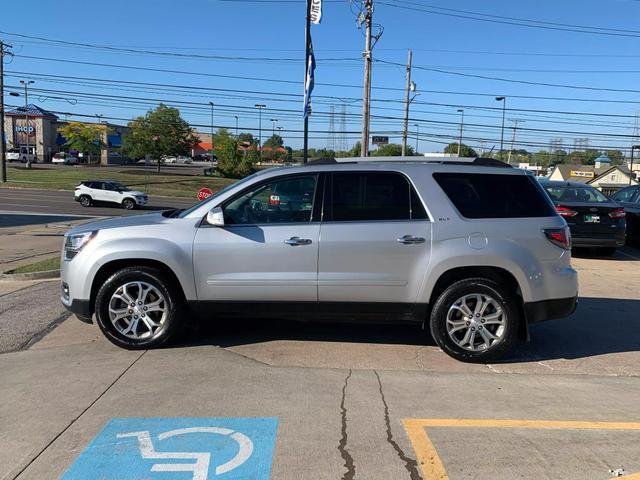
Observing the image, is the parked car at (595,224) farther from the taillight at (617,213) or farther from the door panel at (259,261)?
the door panel at (259,261)

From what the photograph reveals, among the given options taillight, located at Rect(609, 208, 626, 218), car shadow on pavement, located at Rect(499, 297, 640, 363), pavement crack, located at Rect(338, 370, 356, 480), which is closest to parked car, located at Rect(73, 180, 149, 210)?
taillight, located at Rect(609, 208, 626, 218)

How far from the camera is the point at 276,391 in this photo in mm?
4277

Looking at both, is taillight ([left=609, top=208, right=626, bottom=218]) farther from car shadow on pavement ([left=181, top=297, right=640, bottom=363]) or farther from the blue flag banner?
the blue flag banner

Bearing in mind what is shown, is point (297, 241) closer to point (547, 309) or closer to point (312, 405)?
point (312, 405)

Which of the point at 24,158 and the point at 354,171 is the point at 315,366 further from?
the point at 24,158

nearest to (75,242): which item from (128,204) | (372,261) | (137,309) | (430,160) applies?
(137,309)

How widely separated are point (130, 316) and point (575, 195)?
423 inches

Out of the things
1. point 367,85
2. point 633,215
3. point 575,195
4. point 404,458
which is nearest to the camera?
point 404,458

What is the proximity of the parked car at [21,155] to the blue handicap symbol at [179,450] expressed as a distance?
89207 millimetres

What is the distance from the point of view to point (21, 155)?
287 ft

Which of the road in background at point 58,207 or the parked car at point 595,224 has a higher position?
the parked car at point 595,224

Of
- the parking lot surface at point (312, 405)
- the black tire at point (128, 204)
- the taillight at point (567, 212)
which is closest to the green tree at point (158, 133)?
the black tire at point (128, 204)

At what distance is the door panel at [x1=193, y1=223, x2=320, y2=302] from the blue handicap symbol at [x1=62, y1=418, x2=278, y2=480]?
150cm

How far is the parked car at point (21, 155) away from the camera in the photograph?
84875mm
